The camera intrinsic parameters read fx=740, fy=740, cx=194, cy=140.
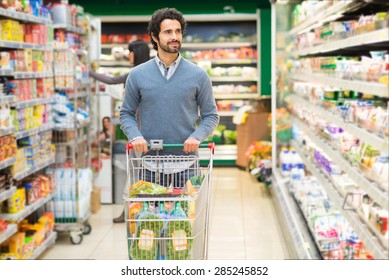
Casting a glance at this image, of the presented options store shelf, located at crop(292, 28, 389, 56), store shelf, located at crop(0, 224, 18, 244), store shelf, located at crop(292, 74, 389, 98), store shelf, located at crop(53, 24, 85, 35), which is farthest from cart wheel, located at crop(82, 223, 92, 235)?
store shelf, located at crop(292, 28, 389, 56)

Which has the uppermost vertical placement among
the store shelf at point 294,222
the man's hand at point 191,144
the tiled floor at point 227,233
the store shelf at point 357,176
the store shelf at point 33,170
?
the man's hand at point 191,144

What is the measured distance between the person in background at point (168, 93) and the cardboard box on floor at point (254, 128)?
6613 millimetres

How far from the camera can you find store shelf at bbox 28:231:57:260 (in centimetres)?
526

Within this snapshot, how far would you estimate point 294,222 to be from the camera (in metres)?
5.72

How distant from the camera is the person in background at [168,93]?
328 centimetres

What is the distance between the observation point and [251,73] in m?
11.1

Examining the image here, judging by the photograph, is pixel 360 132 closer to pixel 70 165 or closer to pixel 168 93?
pixel 168 93

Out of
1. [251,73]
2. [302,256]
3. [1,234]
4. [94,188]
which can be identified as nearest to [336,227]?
[302,256]

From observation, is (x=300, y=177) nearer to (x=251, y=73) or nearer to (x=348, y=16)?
(x=348, y=16)

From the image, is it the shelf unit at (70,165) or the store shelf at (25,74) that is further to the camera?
the shelf unit at (70,165)

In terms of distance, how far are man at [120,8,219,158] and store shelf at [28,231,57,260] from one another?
218 cm

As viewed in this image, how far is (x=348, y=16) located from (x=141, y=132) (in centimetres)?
309

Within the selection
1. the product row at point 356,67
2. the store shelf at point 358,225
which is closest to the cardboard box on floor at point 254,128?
the product row at point 356,67

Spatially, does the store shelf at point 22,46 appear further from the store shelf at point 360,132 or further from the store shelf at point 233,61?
the store shelf at point 233,61
